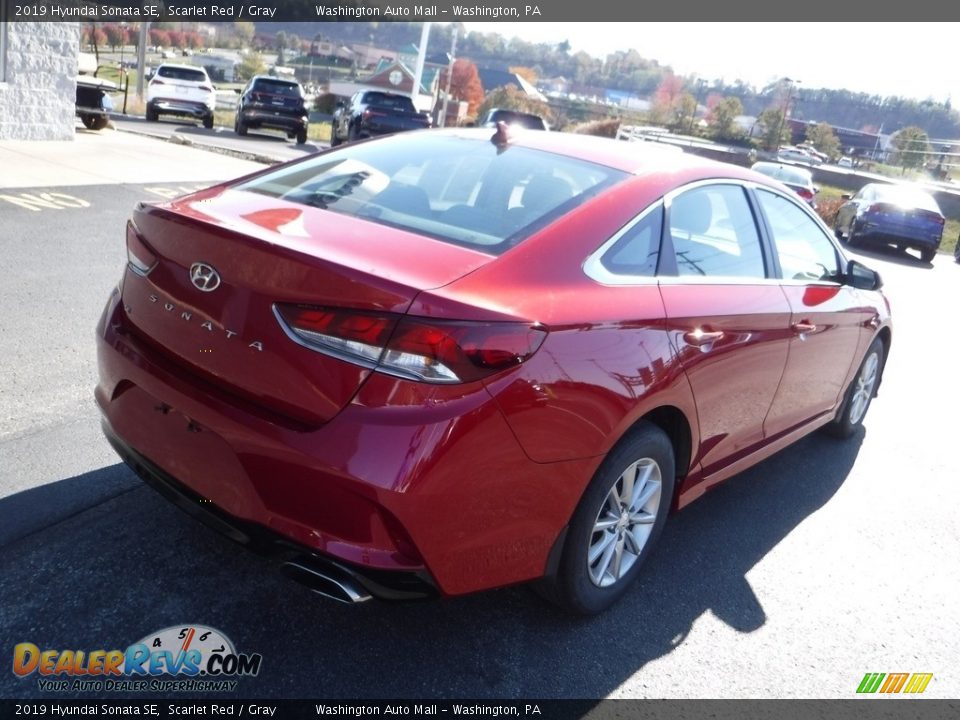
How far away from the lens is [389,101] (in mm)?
21562

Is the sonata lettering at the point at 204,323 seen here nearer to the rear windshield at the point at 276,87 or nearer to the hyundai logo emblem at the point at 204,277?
the hyundai logo emblem at the point at 204,277

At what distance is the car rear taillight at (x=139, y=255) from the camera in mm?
2873

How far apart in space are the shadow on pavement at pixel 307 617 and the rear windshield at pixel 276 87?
2114 centimetres

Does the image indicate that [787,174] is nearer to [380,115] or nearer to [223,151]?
[380,115]

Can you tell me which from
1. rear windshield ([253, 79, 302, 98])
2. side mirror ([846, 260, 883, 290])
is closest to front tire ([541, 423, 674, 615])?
side mirror ([846, 260, 883, 290])

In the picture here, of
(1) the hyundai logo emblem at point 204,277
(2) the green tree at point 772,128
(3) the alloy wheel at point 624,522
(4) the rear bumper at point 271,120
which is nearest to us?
(1) the hyundai logo emblem at point 204,277

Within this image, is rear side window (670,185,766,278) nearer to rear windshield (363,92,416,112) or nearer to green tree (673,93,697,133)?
rear windshield (363,92,416,112)

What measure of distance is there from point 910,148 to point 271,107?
184 ft

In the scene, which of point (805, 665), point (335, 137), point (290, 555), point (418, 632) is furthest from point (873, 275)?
point (335, 137)

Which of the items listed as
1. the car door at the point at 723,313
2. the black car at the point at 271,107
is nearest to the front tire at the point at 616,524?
the car door at the point at 723,313

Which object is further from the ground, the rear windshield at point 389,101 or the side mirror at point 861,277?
the side mirror at point 861,277

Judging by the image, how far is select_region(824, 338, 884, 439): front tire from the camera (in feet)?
17.9


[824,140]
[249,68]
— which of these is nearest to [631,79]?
[824,140]

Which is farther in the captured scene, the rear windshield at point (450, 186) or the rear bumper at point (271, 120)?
the rear bumper at point (271, 120)
